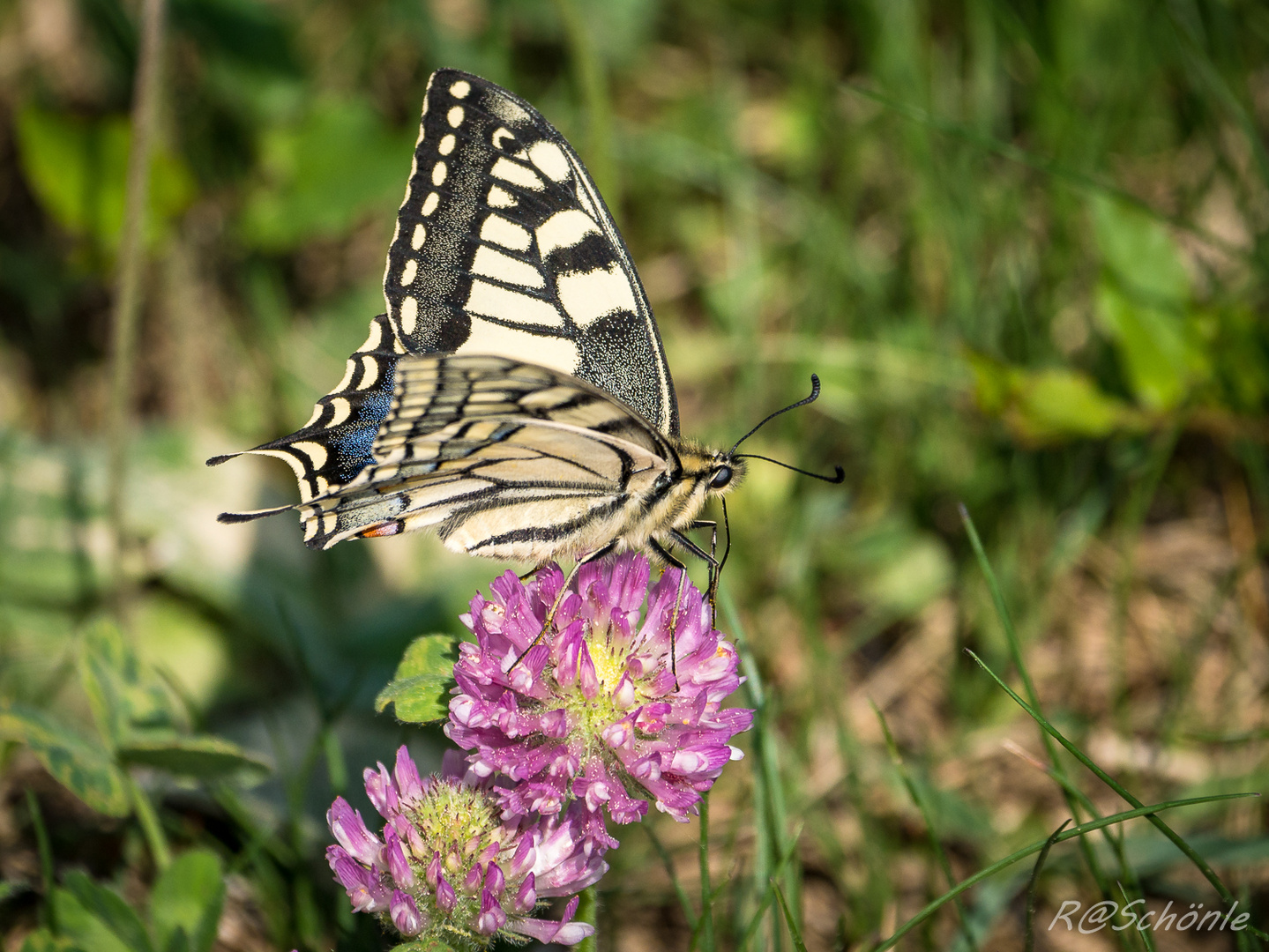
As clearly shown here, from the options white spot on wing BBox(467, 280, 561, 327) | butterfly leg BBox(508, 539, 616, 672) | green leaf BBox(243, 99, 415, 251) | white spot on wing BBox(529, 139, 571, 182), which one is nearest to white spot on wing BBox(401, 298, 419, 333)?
white spot on wing BBox(467, 280, 561, 327)

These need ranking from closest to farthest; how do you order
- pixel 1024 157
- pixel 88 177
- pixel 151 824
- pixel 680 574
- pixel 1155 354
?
pixel 680 574 < pixel 151 824 < pixel 1024 157 < pixel 1155 354 < pixel 88 177

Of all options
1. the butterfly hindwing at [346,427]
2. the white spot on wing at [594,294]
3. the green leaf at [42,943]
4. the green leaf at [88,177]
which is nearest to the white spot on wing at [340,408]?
the butterfly hindwing at [346,427]

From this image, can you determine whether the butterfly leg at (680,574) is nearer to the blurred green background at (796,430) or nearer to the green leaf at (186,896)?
the blurred green background at (796,430)

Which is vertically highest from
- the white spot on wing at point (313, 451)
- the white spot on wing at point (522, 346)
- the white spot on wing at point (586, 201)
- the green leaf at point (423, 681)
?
the white spot on wing at point (586, 201)

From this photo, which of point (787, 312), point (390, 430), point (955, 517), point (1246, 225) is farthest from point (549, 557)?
point (1246, 225)

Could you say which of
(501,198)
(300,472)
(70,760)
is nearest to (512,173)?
(501,198)

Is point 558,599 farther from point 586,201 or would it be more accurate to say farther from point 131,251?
point 131,251
